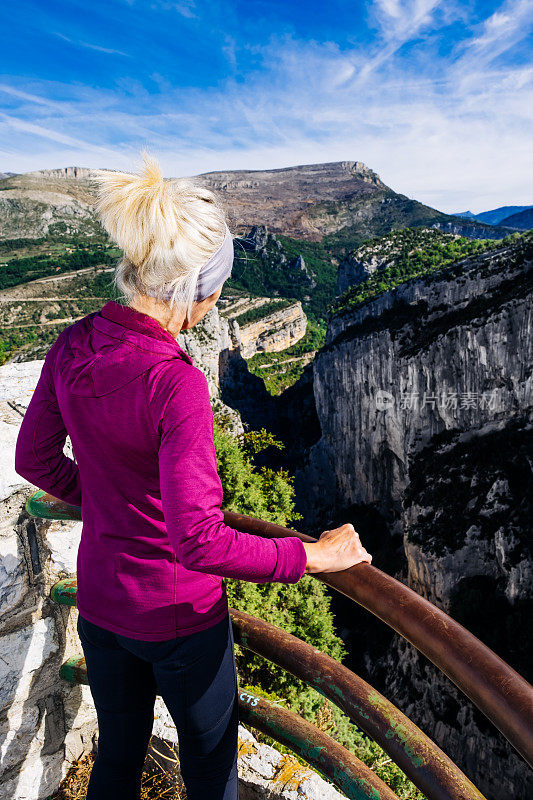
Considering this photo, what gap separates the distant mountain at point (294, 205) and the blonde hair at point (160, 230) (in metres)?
95.0

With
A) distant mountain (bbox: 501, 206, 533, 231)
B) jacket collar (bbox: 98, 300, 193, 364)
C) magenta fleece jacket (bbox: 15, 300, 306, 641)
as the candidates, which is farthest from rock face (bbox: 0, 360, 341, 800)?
distant mountain (bbox: 501, 206, 533, 231)

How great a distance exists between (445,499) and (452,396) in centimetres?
683

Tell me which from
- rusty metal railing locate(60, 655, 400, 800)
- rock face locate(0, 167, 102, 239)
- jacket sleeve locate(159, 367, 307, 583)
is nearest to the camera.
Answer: jacket sleeve locate(159, 367, 307, 583)

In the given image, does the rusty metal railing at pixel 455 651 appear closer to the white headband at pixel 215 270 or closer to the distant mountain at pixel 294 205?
the white headband at pixel 215 270

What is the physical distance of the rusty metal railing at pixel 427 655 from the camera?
0.85 m

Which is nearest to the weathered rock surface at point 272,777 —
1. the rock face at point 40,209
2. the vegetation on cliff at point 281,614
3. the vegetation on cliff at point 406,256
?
the vegetation on cliff at point 281,614

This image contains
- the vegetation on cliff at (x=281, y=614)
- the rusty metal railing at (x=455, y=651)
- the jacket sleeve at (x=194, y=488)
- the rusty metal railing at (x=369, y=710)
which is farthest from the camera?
the vegetation on cliff at (x=281, y=614)

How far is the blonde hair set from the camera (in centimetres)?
109

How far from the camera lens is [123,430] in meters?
1.03

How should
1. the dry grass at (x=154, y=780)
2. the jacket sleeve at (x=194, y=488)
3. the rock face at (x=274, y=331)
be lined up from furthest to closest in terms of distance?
the rock face at (x=274, y=331) < the dry grass at (x=154, y=780) < the jacket sleeve at (x=194, y=488)

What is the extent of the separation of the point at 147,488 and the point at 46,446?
57 centimetres

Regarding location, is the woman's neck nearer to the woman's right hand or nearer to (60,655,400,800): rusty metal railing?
Result: the woman's right hand

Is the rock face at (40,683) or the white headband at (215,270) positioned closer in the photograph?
the white headband at (215,270)

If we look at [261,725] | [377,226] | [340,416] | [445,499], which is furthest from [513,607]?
[377,226]
